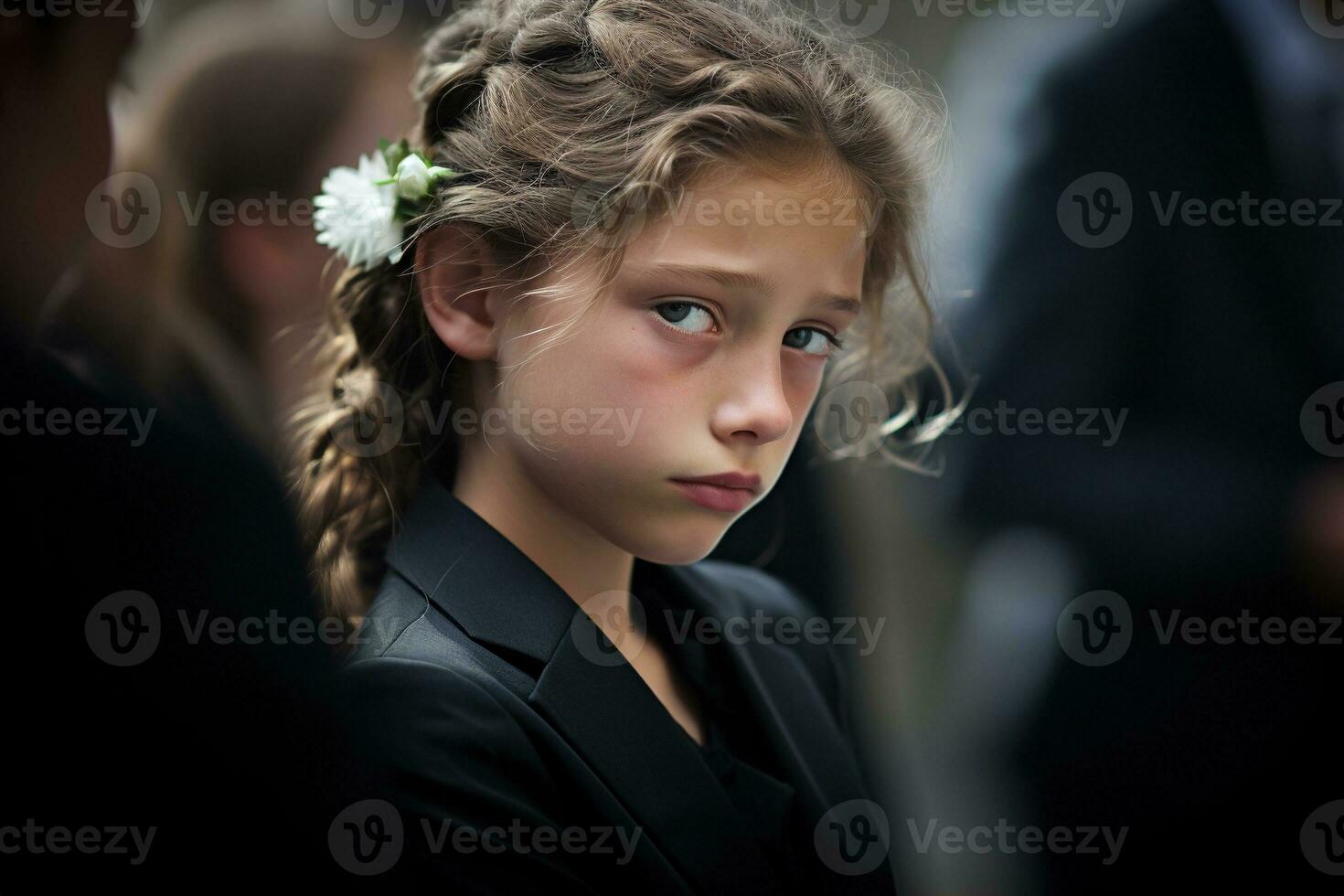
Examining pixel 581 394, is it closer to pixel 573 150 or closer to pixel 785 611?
pixel 573 150

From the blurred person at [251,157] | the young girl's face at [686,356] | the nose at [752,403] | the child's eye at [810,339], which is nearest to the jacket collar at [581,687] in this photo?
the young girl's face at [686,356]

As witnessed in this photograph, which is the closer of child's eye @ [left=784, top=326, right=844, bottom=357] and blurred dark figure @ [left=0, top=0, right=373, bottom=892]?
blurred dark figure @ [left=0, top=0, right=373, bottom=892]

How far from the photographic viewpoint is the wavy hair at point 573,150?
3.17 ft

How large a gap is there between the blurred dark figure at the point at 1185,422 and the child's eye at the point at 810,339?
68 cm

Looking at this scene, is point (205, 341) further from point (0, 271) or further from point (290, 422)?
point (0, 271)

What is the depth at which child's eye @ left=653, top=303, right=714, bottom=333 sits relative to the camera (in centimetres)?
97

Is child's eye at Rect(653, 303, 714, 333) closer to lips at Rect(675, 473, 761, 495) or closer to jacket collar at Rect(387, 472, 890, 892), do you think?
lips at Rect(675, 473, 761, 495)

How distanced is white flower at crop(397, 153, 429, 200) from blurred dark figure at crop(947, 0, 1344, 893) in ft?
3.31

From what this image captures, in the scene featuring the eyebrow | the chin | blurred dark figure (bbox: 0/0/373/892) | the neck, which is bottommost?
blurred dark figure (bbox: 0/0/373/892)

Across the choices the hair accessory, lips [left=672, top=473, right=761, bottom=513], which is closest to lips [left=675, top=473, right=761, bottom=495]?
lips [left=672, top=473, right=761, bottom=513]

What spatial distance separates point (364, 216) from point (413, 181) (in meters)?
0.07

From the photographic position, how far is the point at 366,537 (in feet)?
3.91

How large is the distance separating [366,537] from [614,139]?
547 mm

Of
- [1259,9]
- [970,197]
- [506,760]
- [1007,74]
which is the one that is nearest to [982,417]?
[970,197]
